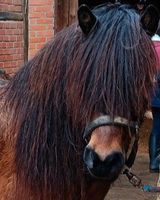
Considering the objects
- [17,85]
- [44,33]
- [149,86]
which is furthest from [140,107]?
[44,33]

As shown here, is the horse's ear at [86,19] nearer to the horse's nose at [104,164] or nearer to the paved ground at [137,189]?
the horse's nose at [104,164]

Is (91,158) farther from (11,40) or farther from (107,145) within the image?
(11,40)

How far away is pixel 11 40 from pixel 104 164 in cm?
436

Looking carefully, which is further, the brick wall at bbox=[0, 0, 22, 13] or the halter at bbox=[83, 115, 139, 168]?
the brick wall at bbox=[0, 0, 22, 13]

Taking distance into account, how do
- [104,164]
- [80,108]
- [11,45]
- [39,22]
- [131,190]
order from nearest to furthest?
[104,164] < [80,108] < [131,190] < [11,45] < [39,22]

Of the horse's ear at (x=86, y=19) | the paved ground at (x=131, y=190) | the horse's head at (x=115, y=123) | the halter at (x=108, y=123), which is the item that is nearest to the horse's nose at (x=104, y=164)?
the horse's head at (x=115, y=123)

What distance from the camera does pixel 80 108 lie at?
2.12 meters

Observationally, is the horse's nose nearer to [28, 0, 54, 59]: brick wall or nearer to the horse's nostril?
the horse's nostril

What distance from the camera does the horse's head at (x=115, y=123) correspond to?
6.41 ft

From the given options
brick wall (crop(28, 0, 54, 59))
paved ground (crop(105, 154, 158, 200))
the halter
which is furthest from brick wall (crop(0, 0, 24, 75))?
the halter

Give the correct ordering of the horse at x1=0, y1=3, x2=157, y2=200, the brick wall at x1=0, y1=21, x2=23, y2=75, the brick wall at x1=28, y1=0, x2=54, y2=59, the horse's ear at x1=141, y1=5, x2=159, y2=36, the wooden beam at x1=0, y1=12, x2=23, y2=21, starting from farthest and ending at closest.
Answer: the brick wall at x1=28, y1=0, x2=54, y2=59 < the brick wall at x1=0, y1=21, x2=23, y2=75 < the wooden beam at x1=0, y1=12, x2=23, y2=21 < the horse's ear at x1=141, y1=5, x2=159, y2=36 < the horse at x1=0, y1=3, x2=157, y2=200

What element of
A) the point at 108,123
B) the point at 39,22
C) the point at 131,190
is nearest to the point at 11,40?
the point at 39,22

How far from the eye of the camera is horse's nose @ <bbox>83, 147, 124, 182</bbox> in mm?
1936

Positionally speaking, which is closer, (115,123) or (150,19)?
(115,123)
